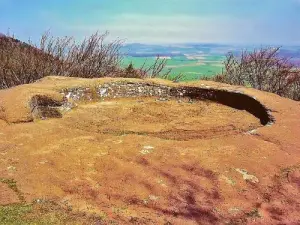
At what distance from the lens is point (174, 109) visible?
685 cm

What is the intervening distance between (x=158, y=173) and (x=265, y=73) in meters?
12.6

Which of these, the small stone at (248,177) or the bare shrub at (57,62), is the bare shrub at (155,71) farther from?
the small stone at (248,177)

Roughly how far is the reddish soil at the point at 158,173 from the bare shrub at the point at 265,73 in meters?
10.8

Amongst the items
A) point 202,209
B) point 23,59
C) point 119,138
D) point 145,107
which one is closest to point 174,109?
point 145,107

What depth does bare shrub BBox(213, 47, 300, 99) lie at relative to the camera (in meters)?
15.6

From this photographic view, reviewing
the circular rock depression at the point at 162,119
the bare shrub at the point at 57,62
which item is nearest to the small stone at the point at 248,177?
the circular rock depression at the point at 162,119

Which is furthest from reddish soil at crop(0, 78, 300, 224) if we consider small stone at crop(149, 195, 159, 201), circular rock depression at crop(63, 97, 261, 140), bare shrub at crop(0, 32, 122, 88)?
bare shrub at crop(0, 32, 122, 88)

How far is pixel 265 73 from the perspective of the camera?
1564 cm

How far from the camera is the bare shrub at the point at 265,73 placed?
15.6 m

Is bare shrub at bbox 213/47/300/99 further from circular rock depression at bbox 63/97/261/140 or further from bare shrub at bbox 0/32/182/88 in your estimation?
circular rock depression at bbox 63/97/261/140

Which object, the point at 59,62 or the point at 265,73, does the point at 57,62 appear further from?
the point at 265,73

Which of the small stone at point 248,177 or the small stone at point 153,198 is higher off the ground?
the small stone at point 248,177

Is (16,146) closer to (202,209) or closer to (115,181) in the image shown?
(115,181)

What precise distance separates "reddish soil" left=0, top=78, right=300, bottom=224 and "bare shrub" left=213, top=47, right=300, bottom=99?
10.8 meters
